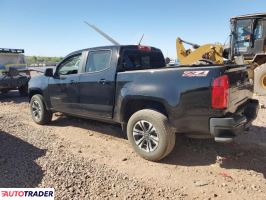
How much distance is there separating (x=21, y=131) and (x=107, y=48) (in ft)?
9.41

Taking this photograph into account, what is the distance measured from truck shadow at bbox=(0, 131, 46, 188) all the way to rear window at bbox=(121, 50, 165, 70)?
2.25 metres

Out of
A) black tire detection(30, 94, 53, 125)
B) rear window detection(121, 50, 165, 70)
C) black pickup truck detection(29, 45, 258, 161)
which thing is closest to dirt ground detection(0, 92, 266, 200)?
black pickup truck detection(29, 45, 258, 161)

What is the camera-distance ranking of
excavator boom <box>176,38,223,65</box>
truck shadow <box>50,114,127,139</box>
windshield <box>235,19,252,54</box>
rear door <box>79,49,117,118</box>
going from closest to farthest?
rear door <box>79,49,117,118</box> → truck shadow <box>50,114,127,139</box> → windshield <box>235,19,252,54</box> → excavator boom <box>176,38,223,65</box>

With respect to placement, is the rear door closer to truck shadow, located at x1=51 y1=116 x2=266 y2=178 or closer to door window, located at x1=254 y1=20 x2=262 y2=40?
truck shadow, located at x1=51 y1=116 x2=266 y2=178

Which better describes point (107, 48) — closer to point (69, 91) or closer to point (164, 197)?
point (69, 91)

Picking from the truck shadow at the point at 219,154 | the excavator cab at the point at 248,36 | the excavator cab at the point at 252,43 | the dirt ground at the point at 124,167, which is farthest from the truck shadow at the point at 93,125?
the excavator cab at the point at 248,36

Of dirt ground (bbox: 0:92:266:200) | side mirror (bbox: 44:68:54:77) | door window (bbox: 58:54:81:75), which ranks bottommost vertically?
dirt ground (bbox: 0:92:266:200)

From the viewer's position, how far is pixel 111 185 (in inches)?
153

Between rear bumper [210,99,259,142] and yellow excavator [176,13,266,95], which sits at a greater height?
yellow excavator [176,13,266,95]

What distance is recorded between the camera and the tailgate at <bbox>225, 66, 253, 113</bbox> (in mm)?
4074

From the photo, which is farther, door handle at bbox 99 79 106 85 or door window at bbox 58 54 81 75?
door window at bbox 58 54 81 75

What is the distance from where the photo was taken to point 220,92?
383 centimetres

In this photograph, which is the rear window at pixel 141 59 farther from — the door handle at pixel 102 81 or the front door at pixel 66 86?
the front door at pixel 66 86

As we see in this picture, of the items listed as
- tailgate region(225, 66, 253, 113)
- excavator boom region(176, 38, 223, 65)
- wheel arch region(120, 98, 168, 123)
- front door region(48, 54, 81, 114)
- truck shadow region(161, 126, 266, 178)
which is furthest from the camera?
excavator boom region(176, 38, 223, 65)
